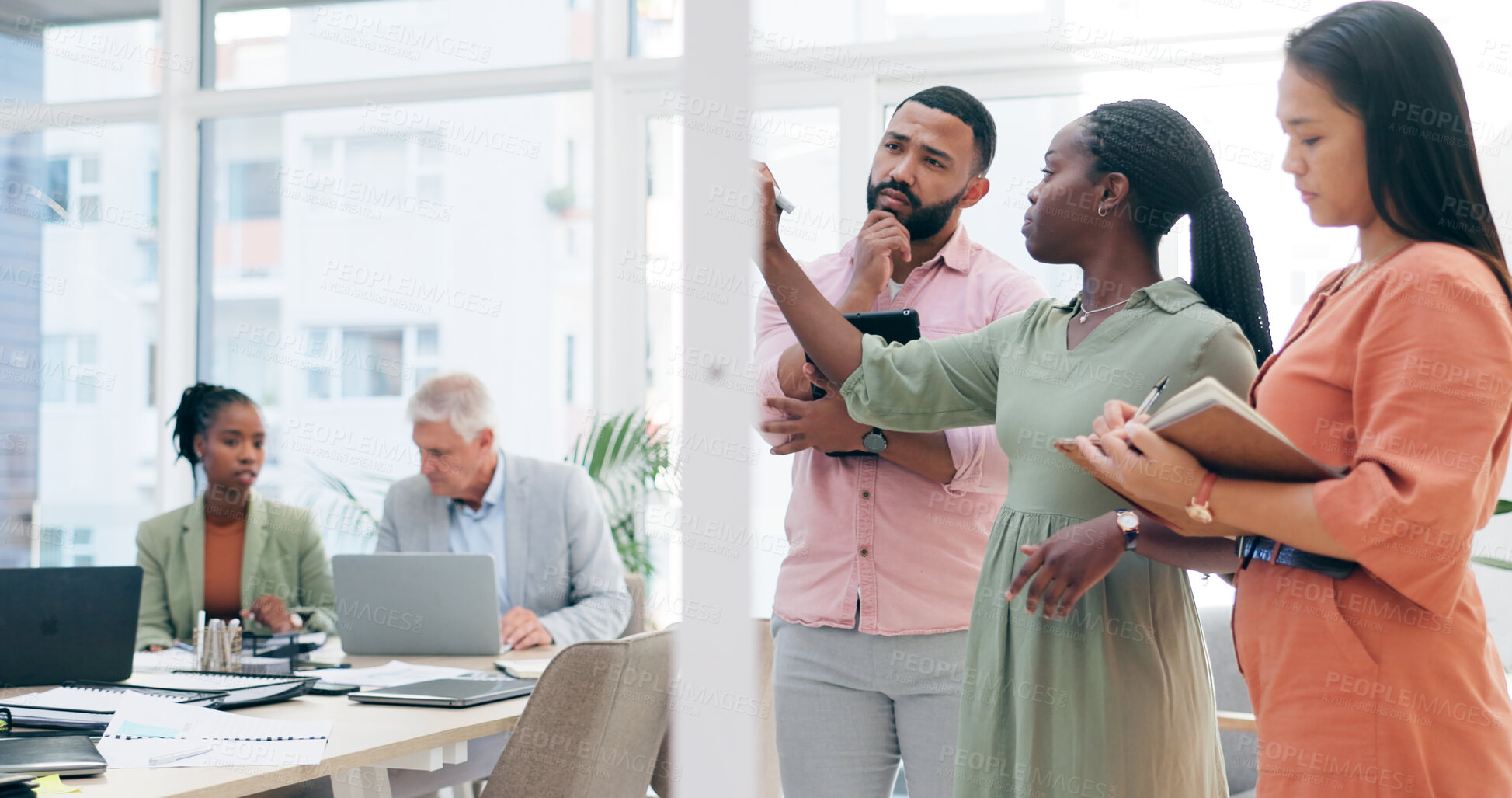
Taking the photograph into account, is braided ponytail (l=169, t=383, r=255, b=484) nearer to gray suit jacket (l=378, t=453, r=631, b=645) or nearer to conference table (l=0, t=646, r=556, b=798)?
gray suit jacket (l=378, t=453, r=631, b=645)

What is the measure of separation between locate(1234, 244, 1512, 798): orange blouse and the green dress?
18 centimetres

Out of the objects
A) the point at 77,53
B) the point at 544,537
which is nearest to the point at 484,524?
the point at 544,537

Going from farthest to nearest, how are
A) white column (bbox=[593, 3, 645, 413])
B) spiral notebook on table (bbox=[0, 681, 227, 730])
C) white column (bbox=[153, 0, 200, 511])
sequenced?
white column (bbox=[153, 0, 200, 511]) → white column (bbox=[593, 3, 645, 413]) → spiral notebook on table (bbox=[0, 681, 227, 730])

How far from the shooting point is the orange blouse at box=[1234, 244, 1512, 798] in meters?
0.99

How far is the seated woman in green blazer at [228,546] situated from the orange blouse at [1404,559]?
2702mm

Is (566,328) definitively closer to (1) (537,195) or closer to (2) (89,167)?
(1) (537,195)

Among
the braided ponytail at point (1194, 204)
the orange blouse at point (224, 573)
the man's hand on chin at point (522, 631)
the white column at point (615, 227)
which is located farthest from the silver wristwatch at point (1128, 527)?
the white column at point (615, 227)

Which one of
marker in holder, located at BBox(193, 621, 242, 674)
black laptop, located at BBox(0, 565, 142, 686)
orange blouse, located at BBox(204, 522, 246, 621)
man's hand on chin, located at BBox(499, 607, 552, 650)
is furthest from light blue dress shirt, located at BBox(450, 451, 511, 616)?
black laptop, located at BBox(0, 565, 142, 686)

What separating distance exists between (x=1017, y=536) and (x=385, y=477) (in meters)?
3.82

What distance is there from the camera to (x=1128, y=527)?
1.24 meters

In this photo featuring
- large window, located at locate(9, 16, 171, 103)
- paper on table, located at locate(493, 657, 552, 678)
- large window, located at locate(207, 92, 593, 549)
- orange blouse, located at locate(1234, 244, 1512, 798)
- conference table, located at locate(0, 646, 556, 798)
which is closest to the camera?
orange blouse, located at locate(1234, 244, 1512, 798)

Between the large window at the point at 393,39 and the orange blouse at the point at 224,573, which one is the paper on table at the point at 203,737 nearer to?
the orange blouse at the point at 224,573

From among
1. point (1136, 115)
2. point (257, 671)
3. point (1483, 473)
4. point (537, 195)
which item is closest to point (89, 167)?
point (537, 195)

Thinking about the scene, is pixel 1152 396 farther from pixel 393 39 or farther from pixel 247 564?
pixel 393 39
